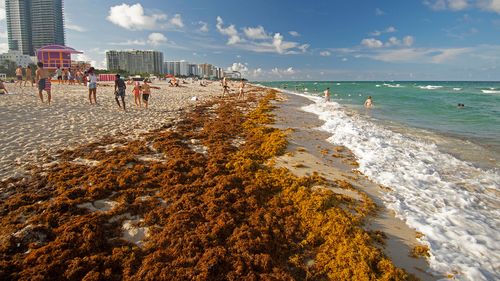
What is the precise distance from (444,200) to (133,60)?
472ft

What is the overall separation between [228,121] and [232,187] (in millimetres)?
7389

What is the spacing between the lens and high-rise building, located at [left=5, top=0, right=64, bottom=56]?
11181 cm

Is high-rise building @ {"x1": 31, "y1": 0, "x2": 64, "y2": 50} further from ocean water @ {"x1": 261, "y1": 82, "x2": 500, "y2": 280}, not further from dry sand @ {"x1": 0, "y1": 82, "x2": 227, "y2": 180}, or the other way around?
ocean water @ {"x1": 261, "y1": 82, "x2": 500, "y2": 280}

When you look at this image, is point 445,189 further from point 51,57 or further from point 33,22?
point 33,22

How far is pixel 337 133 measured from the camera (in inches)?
411

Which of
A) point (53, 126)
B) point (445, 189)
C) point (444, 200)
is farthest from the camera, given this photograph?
point (53, 126)

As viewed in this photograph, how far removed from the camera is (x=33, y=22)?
115500mm

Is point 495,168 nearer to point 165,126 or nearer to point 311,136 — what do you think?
point 311,136

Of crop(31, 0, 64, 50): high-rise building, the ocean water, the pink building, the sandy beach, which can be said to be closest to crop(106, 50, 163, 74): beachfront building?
crop(31, 0, 64, 50): high-rise building

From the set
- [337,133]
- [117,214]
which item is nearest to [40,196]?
[117,214]

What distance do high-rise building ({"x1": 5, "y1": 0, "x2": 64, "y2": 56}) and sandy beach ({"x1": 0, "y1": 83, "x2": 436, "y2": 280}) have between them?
13818 centimetres

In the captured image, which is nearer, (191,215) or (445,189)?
(191,215)

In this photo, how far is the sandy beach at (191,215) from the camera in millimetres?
3025

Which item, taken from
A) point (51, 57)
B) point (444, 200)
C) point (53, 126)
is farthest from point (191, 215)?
point (51, 57)
